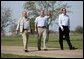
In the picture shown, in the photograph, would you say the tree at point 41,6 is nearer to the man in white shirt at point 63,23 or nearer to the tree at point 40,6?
the tree at point 40,6

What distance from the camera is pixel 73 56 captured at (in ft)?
40.9

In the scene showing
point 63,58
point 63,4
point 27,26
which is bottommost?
point 63,58

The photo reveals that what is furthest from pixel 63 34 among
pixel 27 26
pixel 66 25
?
pixel 27 26

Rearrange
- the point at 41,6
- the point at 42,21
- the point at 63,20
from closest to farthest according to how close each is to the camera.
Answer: the point at 63,20, the point at 42,21, the point at 41,6

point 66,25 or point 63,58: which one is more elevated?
point 66,25

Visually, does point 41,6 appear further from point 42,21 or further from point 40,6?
point 42,21

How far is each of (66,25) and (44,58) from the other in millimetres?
3309

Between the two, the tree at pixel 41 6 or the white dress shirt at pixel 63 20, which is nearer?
the white dress shirt at pixel 63 20

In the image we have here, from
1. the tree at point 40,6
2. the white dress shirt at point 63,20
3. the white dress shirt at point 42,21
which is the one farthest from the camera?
the tree at point 40,6

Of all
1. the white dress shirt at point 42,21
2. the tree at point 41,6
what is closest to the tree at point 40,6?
the tree at point 41,6

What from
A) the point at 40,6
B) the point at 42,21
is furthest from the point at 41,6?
the point at 42,21

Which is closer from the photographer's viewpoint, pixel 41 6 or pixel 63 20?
pixel 63 20

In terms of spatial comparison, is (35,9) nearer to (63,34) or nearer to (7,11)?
(7,11)

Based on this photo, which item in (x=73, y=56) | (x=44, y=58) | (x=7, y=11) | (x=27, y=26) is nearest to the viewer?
(x=44, y=58)
